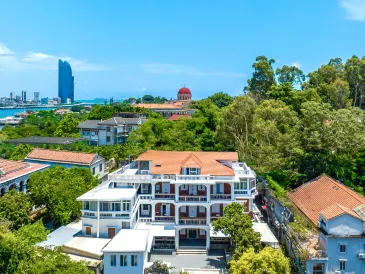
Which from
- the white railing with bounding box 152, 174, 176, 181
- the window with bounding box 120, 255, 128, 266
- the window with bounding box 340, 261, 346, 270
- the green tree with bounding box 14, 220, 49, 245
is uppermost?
the white railing with bounding box 152, 174, 176, 181

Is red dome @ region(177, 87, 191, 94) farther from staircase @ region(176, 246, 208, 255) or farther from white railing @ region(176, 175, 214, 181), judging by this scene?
staircase @ region(176, 246, 208, 255)

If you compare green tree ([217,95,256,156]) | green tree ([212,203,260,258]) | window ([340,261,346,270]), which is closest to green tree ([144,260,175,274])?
green tree ([212,203,260,258])

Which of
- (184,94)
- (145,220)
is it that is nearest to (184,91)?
(184,94)

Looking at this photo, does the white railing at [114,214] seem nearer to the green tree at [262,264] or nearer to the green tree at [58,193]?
the green tree at [58,193]

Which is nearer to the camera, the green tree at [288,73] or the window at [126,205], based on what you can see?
the window at [126,205]

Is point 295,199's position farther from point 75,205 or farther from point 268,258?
point 75,205

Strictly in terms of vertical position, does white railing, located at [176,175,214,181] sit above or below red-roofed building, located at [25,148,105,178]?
above

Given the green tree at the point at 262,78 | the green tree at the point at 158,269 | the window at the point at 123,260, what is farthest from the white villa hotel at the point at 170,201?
the green tree at the point at 262,78

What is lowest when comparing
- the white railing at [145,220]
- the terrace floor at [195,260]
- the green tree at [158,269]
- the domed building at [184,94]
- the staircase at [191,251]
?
the terrace floor at [195,260]
